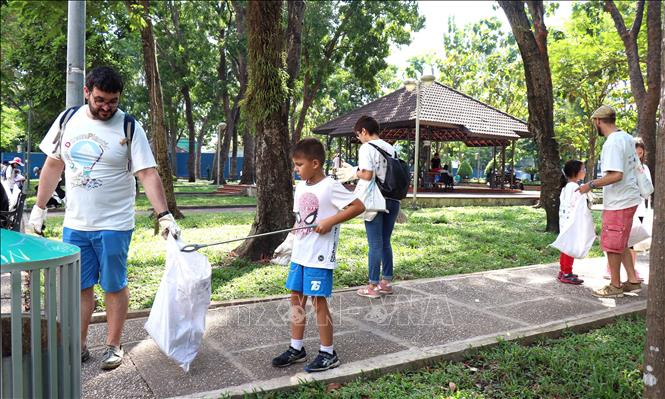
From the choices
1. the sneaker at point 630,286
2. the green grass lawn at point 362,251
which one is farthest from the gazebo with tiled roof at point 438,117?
the sneaker at point 630,286

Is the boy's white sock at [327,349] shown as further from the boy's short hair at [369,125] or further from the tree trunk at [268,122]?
the tree trunk at [268,122]

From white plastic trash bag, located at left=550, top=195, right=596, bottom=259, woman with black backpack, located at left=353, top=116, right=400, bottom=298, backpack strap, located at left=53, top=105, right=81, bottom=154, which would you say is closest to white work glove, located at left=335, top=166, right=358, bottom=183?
woman with black backpack, located at left=353, top=116, right=400, bottom=298

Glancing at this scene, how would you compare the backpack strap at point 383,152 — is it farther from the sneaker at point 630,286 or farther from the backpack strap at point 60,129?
the sneaker at point 630,286

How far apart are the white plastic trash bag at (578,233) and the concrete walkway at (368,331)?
16.7 inches

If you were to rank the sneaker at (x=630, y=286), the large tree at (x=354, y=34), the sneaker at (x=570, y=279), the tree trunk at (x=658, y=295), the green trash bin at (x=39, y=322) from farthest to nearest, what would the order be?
the large tree at (x=354, y=34), the sneaker at (x=570, y=279), the sneaker at (x=630, y=286), the tree trunk at (x=658, y=295), the green trash bin at (x=39, y=322)

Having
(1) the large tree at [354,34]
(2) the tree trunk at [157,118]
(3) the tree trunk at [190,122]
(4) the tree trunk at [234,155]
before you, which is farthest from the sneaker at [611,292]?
(4) the tree trunk at [234,155]

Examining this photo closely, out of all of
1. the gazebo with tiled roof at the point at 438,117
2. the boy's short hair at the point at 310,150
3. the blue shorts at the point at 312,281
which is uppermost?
the gazebo with tiled roof at the point at 438,117

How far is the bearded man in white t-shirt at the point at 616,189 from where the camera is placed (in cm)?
519

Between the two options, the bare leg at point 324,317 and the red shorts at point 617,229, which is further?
the red shorts at point 617,229

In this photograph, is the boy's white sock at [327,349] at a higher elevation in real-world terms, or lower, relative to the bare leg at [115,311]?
lower

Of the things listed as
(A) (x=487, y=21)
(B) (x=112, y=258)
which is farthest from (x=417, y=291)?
(A) (x=487, y=21)

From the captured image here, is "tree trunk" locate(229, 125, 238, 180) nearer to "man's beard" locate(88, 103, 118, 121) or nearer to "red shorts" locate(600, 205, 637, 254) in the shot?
"red shorts" locate(600, 205, 637, 254)

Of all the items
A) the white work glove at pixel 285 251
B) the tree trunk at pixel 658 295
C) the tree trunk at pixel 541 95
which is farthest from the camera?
the tree trunk at pixel 541 95

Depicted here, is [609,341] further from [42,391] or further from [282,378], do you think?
[42,391]
